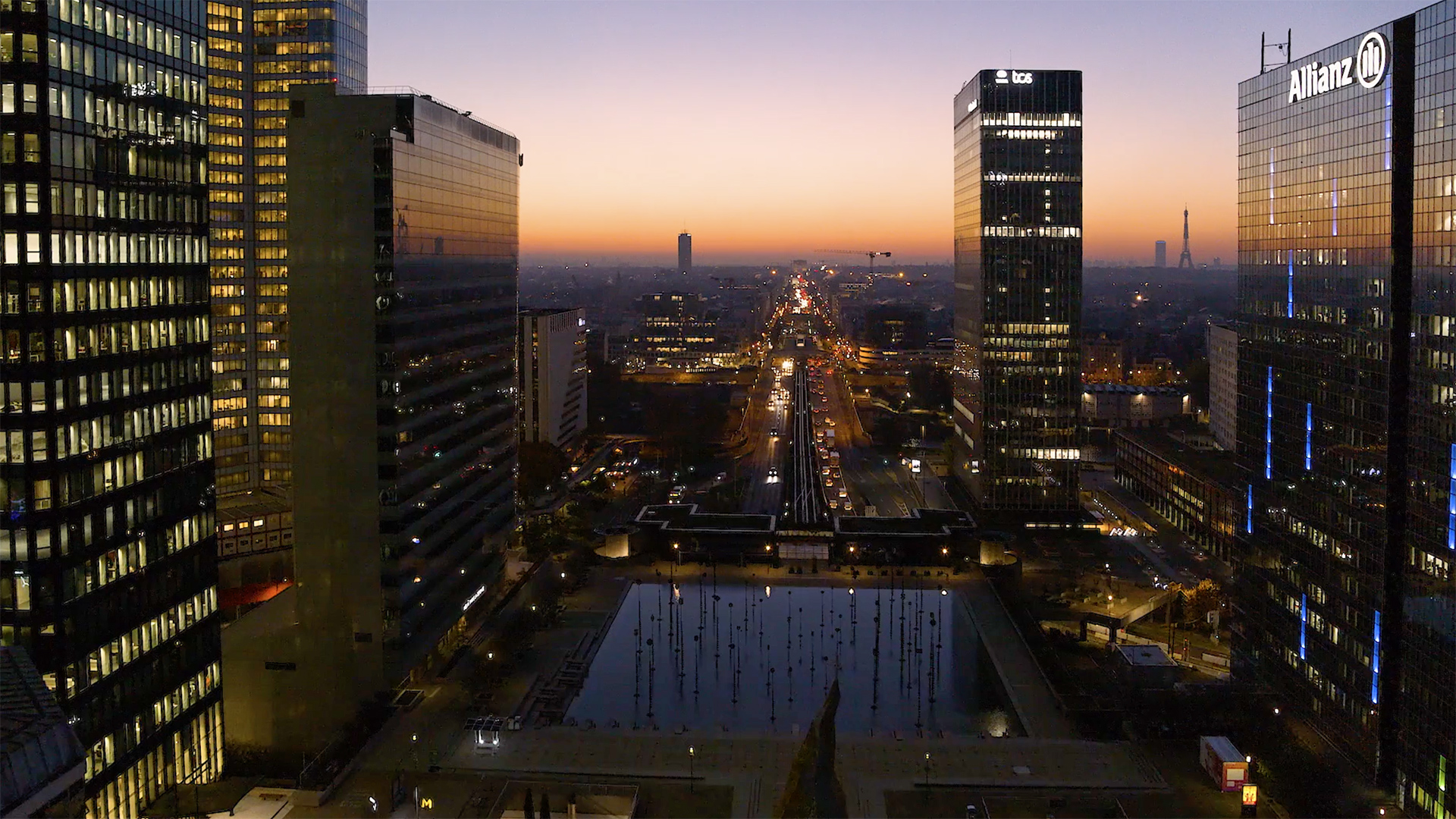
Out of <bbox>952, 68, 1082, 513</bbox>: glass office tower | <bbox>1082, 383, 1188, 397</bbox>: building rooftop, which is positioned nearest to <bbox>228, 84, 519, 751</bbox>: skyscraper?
<bbox>952, 68, 1082, 513</bbox>: glass office tower

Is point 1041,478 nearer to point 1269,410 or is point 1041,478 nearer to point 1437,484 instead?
point 1269,410

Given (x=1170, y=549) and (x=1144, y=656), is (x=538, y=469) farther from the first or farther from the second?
(x=1144, y=656)

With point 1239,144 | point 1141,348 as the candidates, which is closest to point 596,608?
point 1239,144

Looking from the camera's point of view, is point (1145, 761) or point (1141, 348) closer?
point (1145, 761)

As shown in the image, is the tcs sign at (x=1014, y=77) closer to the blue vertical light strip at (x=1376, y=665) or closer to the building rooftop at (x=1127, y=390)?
the blue vertical light strip at (x=1376, y=665)

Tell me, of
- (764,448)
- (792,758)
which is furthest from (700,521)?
(764,448)
